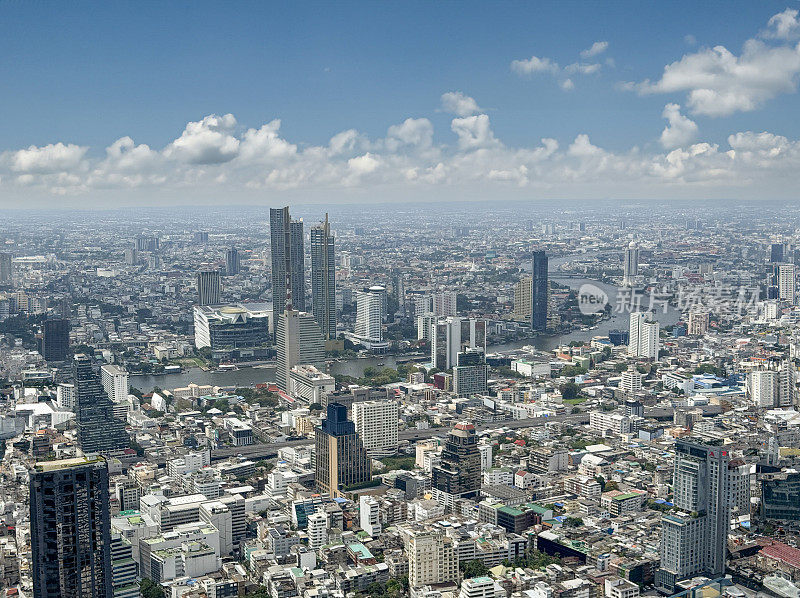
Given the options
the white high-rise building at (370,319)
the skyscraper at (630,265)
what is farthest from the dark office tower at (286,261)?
the skyscraper at (630,265)

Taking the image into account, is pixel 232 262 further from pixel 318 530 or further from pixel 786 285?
pixel 318 530

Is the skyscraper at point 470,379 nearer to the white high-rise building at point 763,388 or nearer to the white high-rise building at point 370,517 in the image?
the white high-rise building at point 763,388

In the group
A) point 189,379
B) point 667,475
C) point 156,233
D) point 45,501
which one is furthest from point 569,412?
point 156,233

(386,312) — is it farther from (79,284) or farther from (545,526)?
(545,526)

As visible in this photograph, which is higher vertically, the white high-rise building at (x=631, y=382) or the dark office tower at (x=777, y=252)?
the dark office tower at (x=777, y=252)

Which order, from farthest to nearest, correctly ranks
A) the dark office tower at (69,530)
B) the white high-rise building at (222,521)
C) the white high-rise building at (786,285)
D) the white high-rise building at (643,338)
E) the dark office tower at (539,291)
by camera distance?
the dark office tower at (539,291) → the white high-rise building at (643,338) → the white high-rise building at (786,285) → the white high-rise building at (222,521) → the dark office tower at (69,530)

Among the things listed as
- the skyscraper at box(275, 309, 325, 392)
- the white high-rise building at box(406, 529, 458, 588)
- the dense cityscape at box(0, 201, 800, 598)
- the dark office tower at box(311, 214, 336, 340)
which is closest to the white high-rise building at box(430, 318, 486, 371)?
the dense cityscape at box(0, 201, 800, 598)

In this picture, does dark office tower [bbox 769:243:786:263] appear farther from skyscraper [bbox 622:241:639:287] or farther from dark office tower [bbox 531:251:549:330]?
dark office tower [bbox 531:251:549:330]

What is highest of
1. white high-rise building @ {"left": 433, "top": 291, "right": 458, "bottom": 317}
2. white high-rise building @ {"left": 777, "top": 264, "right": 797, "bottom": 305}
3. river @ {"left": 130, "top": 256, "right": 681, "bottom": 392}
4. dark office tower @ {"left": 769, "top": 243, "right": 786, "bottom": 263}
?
dark office tower @ {"left": 769, "top": 243, "right": 786, "bottom": 263}
